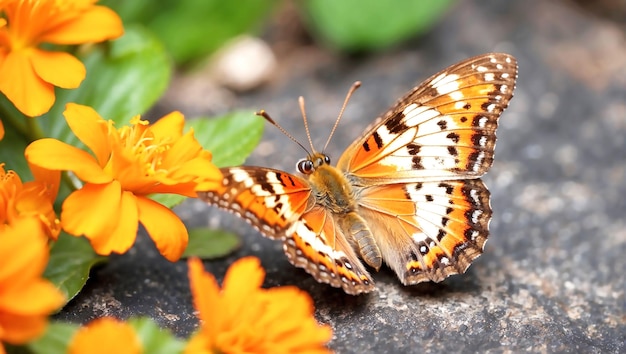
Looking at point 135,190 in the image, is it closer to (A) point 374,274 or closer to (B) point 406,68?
(A) point 374,274

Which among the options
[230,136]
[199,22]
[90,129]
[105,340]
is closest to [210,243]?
[230,136]

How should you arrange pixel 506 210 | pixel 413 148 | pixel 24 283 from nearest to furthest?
pixel 24 283 → pixel 413 148 → pixel 506 210

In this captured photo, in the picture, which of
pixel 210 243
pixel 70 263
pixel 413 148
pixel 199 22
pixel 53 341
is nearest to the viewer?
pixel 53 341

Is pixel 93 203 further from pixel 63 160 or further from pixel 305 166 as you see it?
pixel 305 166

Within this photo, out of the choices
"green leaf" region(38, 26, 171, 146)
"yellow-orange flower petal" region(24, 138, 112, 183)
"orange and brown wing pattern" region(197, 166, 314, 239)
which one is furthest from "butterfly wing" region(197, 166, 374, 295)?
"green leaf" region(38, 26, 171, 146)

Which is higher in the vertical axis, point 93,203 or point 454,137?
point 454,137

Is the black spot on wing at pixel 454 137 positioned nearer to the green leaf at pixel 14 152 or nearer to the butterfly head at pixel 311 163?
the butterfly head at pixel 311 163
